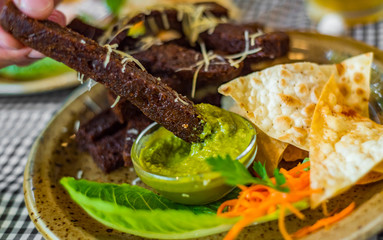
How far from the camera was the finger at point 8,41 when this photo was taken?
2098 mm

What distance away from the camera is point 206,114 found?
7.11 ft

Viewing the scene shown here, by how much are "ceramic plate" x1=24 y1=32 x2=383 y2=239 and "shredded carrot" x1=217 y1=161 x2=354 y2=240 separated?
0.27ft

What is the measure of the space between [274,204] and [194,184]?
0.39 meters

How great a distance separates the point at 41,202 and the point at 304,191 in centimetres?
146

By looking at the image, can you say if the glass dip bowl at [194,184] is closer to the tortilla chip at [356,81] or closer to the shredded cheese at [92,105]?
the tortilla chip at [356,81]

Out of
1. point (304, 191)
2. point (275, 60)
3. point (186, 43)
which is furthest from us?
point (186, 43)

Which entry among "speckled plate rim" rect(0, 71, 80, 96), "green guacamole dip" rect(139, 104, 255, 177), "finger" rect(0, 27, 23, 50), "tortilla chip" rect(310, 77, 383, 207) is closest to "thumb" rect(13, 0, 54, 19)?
"finger" rect(0, 27, 23, 50)

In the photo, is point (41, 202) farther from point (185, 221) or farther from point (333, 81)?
point (333, 81)

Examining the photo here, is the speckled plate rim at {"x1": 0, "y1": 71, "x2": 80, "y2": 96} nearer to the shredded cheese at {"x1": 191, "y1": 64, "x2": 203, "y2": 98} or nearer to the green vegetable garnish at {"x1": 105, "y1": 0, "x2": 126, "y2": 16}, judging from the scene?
the green vegetable garnish at {"x1": 105, "y1": 0, "x2": 126, "y2": 16}

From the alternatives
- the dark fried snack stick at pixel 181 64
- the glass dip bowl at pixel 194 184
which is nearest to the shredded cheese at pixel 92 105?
the dark fried snack stick at pixel 181 64

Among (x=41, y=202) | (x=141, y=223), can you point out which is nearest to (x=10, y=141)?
(x=41, y=202)

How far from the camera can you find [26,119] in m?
3.73

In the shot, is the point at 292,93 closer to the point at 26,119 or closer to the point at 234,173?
the point at 234,173

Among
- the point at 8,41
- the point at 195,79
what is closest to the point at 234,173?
the point at 195,79
